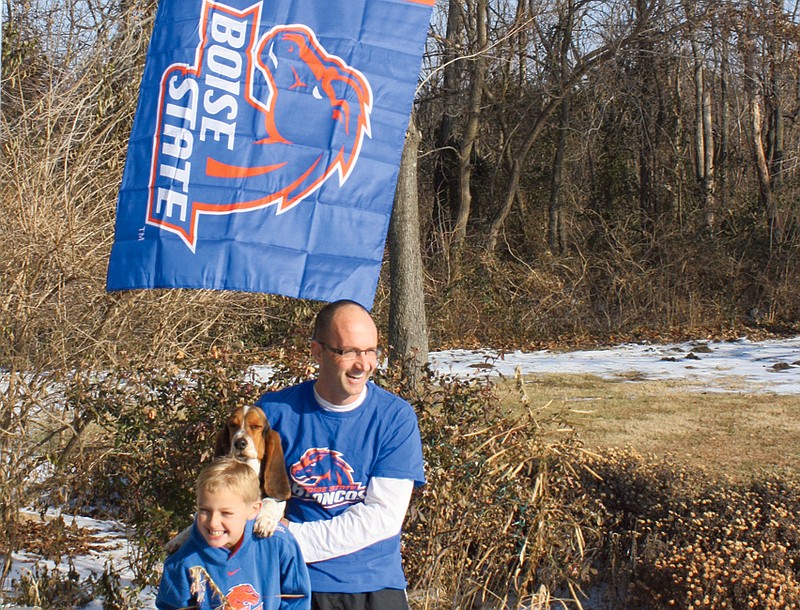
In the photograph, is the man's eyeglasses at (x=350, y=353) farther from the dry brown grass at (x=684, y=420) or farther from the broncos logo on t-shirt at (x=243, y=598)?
the dry brown grass at (x=684, y=420)

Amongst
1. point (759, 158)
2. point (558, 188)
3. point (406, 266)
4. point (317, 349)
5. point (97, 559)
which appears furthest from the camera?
point (558, 188)

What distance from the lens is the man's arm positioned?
2.79 meters

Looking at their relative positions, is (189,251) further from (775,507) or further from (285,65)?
(775,507)

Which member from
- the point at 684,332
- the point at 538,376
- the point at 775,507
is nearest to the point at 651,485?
the point at 775,507

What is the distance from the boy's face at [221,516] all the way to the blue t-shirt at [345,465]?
237mm

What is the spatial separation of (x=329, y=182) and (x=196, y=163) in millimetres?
584

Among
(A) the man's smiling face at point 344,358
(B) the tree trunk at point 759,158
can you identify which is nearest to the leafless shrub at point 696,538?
(A) the man's smiling face at point 344,358

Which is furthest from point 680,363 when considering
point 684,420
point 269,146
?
point 269,146

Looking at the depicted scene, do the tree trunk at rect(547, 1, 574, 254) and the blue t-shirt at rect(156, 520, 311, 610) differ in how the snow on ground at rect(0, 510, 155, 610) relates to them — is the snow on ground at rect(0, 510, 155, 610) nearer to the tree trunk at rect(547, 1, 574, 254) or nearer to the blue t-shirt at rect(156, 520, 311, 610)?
the blue t-shirt at rect(156, 520, 311, 610)

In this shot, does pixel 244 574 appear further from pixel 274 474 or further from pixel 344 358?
pixel 344 358

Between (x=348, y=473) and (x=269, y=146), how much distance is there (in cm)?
201

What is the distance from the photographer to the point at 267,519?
268 centimetres

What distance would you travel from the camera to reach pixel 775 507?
5.39 m

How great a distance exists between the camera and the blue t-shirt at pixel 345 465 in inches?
112
